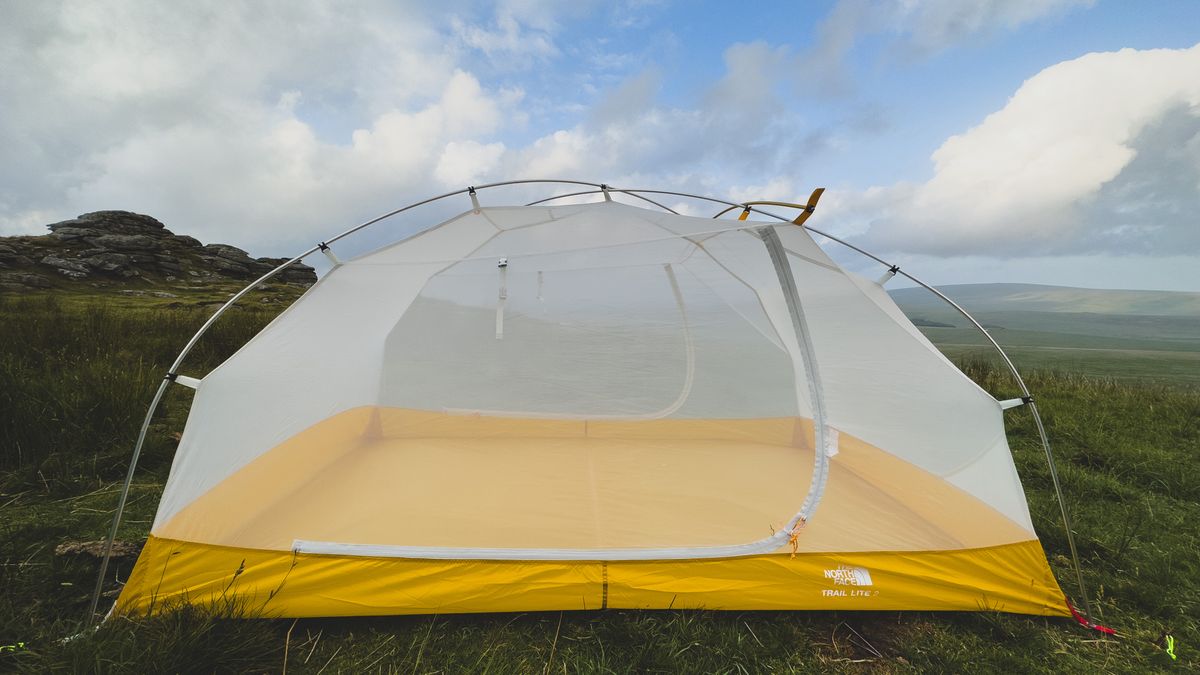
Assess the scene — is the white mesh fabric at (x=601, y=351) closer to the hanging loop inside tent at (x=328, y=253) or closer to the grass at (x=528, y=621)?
the hanging loop inside tent at (x=328, y=253)

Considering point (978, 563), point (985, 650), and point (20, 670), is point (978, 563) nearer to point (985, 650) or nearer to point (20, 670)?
point (985, 650)

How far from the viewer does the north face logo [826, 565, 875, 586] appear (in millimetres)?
1872

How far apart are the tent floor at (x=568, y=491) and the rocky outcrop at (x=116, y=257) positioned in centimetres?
3106

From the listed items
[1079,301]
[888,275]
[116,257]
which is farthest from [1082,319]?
[116,257]

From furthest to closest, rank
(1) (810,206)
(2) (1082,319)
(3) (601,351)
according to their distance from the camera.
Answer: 1. (2) (1082,319)
2. (3) (601,351)
3. (1) (810,206)

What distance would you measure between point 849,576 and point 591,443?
158cm

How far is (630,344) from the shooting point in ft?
10.4

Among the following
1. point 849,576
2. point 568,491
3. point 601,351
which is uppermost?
point 601,351

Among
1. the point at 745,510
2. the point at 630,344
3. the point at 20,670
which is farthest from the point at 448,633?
the point at 630,344

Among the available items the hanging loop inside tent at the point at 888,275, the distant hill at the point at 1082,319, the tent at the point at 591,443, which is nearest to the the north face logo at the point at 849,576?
the tent at the point at 591,443

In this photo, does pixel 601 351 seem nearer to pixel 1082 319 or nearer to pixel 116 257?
pixel 116 257

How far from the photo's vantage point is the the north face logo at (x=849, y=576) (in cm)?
187

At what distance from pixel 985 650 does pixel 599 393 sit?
6.77 ft

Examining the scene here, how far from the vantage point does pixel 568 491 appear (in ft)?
8.17
